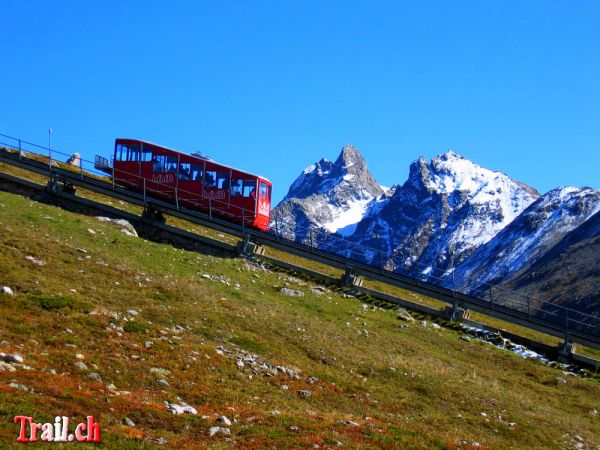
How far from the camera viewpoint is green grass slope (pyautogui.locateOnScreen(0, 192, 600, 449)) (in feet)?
56.9

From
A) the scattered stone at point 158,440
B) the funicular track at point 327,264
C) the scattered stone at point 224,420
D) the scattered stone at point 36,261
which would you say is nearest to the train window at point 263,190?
the funicular track at point 327,264

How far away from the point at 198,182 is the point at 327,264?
13.7 m

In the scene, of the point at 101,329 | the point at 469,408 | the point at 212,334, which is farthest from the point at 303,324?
the point at 101,329

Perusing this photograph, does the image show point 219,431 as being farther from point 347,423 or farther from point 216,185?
point 216,185

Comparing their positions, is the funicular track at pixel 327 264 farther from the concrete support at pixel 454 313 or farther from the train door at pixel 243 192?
the train door at pixel 243 192

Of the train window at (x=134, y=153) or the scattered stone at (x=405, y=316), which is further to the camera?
the train window at (x=134, y=153)

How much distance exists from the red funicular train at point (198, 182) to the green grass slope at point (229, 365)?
51.2ft

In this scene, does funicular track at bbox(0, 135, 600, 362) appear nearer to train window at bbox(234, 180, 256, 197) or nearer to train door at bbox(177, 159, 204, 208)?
train door at bbox(177, 159, 204, 208)

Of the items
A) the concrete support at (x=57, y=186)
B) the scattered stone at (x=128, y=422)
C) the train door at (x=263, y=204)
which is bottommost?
the scattered stone at (x=128, y=422)

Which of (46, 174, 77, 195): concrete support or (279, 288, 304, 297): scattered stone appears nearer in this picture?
(279, 288, 304, 297): scattered stone

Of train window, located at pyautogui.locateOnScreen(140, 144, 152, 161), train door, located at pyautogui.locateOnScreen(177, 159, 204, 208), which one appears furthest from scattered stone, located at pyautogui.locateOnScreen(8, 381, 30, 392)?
train window, located at pyautogui.locateOnScreen(140, 144, 152, 161)

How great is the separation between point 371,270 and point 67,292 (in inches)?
1088

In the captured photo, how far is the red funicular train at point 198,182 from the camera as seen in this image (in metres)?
57.1

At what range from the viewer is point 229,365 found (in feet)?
76.9
